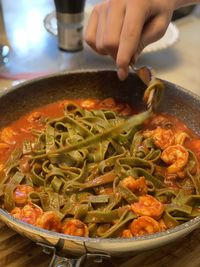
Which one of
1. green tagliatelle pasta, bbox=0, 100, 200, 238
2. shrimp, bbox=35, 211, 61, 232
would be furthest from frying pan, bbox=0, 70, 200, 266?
shrimp, bbox=35, 211, 61, 232

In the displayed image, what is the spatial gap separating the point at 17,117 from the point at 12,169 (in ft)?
1.24

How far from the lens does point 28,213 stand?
4.99 ft

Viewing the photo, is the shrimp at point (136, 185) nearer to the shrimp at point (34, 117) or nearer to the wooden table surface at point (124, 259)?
the wooden table surface at point (124, 259)

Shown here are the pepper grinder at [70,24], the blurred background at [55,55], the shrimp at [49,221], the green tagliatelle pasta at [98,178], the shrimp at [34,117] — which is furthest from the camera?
the blurred background at [55,55]

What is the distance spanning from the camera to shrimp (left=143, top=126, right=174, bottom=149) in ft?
6.26

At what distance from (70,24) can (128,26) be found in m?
0.99

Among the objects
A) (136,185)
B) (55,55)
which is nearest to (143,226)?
(136,185)

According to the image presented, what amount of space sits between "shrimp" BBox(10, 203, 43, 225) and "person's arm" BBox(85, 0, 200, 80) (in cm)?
66

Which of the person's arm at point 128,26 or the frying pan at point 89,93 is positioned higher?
the person's arm at point 128,26

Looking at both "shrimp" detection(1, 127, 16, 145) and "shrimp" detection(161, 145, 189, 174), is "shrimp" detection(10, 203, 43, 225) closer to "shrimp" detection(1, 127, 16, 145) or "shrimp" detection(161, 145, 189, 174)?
"shrimp" detection(1, 127, 16, 145)

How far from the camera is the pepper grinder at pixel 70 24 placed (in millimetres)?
2530

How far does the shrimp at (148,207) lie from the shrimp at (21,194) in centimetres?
40

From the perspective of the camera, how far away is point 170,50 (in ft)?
9.66

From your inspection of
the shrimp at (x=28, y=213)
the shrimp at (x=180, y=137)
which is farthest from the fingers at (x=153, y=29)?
the shrimp at (x=28, y=213)
